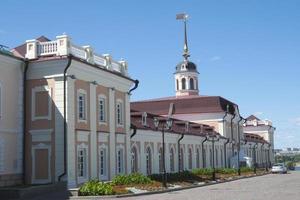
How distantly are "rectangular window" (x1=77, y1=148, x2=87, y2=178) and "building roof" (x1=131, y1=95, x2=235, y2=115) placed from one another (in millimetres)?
40609

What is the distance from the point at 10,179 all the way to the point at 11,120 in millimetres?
3162

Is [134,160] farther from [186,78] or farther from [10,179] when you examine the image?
[186,78]

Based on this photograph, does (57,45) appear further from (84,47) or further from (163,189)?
(163,189)

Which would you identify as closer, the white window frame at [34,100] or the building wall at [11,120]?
the building wall at [11,120]

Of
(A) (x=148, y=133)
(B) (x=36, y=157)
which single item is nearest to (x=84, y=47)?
(B) (x=36, y=157)

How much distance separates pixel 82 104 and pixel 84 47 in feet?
11.1

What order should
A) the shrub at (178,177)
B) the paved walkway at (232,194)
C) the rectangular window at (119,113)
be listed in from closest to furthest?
the paved walkway at (232,194) → the rectangular window at (119,113) → the shrub at (178,177)

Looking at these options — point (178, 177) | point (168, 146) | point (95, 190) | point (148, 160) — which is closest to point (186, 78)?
point (168, 146)

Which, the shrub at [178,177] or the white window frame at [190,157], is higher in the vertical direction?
the white window frame at [190,157]

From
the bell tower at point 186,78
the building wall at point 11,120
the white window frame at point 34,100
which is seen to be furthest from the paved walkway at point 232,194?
the bell tower at point 186,78

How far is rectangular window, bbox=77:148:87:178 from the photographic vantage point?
2944 cm

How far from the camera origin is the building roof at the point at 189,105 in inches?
2724

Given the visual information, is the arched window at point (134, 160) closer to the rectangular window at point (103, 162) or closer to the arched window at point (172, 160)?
the rectangular window at point (103, 162)

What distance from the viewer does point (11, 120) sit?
92.1 ft
